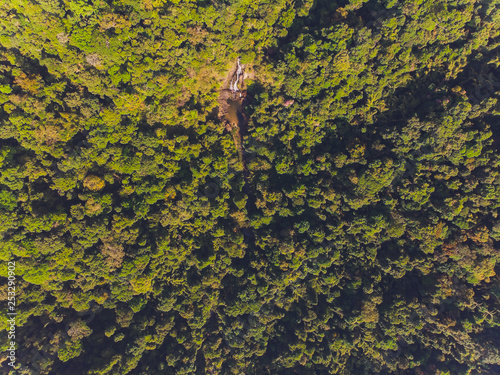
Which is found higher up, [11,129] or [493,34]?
[493,34]

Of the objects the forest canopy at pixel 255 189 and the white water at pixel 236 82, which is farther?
the white water at pixel 236 82

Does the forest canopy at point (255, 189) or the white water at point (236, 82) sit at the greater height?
the white water at point (236, 82)

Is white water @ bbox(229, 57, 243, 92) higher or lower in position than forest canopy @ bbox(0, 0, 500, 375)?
higher

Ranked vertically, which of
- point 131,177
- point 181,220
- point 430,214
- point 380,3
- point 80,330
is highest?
point 380,3

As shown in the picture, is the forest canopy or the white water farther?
the white water

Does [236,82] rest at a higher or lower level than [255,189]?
higher

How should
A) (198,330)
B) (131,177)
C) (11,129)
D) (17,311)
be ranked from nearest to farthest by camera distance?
(11,129), (17,311), (131,177), (198,330)

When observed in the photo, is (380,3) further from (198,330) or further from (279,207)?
(198,330)

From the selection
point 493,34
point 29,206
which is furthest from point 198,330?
point 493,34
